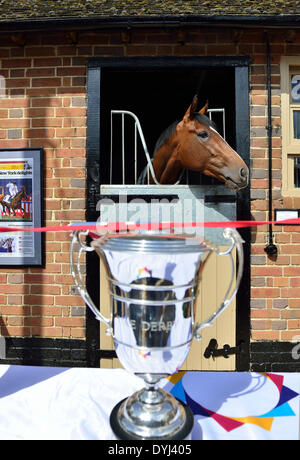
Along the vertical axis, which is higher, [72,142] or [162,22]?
[162,22]

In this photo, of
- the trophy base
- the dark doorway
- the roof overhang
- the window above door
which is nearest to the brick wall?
the window above door

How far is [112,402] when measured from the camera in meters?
1.08

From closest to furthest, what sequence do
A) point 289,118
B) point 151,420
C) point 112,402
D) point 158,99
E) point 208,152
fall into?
point 151,420
point 112,402
point 208,152
point 289,118
point 158,99

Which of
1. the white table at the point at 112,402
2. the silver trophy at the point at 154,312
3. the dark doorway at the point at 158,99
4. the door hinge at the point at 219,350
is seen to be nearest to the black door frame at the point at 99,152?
the door hinge at the point at 219,350

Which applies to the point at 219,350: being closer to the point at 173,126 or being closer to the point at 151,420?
the point at 151,420

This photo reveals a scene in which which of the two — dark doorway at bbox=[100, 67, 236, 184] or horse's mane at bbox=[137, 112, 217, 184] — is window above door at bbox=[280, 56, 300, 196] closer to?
horse's mane at bbox=[137, 112, 217, 184]

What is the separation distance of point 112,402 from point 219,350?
1.70 meters

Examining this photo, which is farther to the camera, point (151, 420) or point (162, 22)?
point (162, 22)

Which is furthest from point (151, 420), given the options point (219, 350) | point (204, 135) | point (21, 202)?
point (21, 202)

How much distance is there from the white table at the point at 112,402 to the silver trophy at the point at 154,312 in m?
0.12

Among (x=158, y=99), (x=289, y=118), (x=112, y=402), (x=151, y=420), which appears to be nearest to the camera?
(x=151, y=420)

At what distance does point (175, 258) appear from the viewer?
0.85m

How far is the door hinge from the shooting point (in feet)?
8.23
